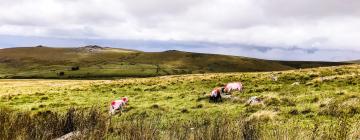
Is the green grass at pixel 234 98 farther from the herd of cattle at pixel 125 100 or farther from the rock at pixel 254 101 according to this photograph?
the herd of cattle at pixel 125 100

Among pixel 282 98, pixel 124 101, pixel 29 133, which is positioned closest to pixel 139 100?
Result: pixel 124 101

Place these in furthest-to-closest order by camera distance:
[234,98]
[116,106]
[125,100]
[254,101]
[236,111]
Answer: [125,100]
[234,98]
[116,106]
[254,101]
[236,111]

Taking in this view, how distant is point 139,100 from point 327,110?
1432cm

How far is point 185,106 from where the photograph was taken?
24.5 meters

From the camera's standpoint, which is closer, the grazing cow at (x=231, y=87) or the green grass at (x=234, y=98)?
the green grass at (x=234, y=98)

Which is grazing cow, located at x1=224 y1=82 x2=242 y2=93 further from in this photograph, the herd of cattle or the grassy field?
the grassy field

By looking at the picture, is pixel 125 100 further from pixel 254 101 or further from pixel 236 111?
pixel 236 111

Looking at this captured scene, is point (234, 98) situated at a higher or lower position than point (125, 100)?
higher

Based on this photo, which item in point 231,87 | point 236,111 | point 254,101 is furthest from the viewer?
point 231,87

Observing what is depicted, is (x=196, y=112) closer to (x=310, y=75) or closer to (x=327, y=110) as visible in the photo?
(x=327, y=110)

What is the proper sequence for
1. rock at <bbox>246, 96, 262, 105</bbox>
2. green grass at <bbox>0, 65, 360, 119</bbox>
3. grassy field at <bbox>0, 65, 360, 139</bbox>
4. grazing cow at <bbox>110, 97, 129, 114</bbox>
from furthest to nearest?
grazing cow at <bbox>110, 97, 129, 114</bbox>
rock at <bbox>246, 96, 262, 105</bbox>
green grass at <bbox>0, 65, 360, 119</bbox>
grassy field at <bbox>0, 65, 360, 139</bbox>

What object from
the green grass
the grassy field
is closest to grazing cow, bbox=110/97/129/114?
the grassy field

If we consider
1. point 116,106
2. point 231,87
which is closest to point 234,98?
point 231,87

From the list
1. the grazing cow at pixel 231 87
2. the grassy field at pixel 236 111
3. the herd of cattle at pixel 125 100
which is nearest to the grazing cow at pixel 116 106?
the herd of cattle at pixel 125 100
